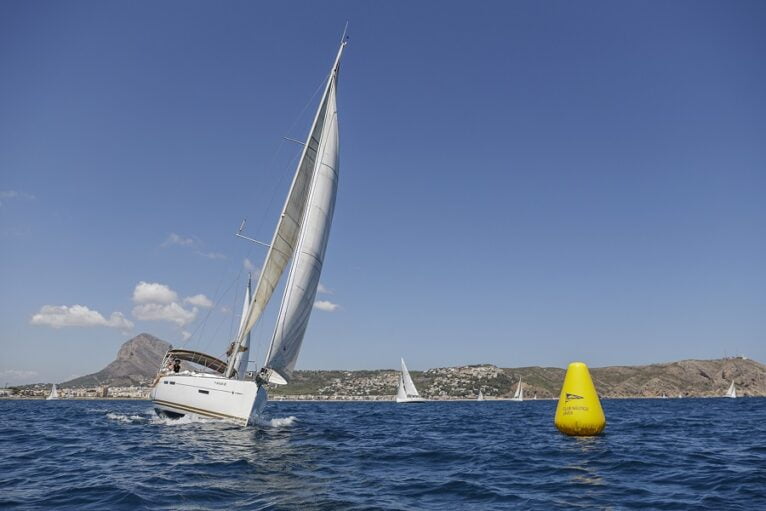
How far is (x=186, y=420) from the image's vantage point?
26.3m

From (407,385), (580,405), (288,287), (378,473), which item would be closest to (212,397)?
(288,287)

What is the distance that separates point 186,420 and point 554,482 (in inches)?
831

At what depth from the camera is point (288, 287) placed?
76.2ft

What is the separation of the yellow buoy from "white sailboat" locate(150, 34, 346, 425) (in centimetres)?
1239

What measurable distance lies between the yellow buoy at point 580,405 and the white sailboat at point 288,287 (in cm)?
1239

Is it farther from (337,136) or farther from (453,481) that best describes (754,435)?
(337,136)

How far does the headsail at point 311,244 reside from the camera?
22969 mm

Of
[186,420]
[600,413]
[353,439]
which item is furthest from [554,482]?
[186,420]

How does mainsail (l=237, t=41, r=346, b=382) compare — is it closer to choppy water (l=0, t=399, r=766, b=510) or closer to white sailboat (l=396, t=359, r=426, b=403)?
choppy water (l=0, t=399, r=766, b=510)

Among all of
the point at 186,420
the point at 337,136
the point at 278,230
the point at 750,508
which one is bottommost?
the point at 186,420

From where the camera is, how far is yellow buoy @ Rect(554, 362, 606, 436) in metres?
19.0

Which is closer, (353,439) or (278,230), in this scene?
(353,439)

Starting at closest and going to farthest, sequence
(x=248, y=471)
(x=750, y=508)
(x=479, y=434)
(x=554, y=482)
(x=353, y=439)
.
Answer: (x=750, y=508), (x=554, y=482), (x=248, y=471), (x=353, y=439), (x=479, y=434)

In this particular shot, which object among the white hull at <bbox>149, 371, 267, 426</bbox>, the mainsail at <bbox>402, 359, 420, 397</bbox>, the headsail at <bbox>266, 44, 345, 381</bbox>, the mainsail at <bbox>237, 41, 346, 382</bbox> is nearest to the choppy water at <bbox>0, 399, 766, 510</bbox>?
the white hull at <bbox>149, 371, 267, 426</bbox>
